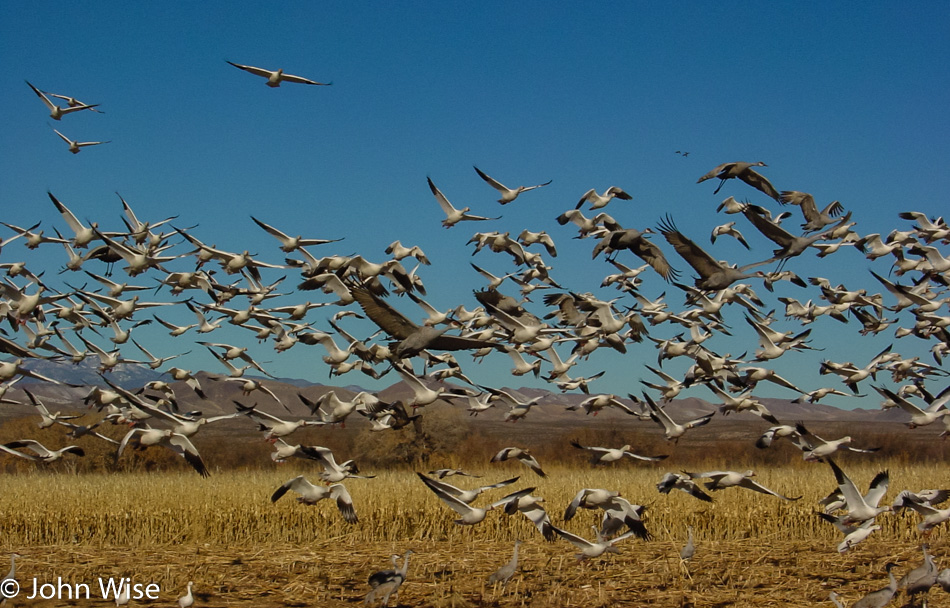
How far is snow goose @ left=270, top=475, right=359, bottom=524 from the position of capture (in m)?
10.2

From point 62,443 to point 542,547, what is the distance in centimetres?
2338

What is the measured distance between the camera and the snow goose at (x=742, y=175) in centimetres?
1287

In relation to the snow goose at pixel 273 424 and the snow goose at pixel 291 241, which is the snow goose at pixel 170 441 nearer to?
the snow goose at pixel 273 424

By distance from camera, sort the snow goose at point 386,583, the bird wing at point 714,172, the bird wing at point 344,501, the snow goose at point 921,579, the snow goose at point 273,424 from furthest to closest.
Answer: the bird wing at point 714,172
the snow goose at point 273,424
the bird wing at point 344,501
the snow goose at point 386,583
the snow goose at point 921,579

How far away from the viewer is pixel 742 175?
1303cm

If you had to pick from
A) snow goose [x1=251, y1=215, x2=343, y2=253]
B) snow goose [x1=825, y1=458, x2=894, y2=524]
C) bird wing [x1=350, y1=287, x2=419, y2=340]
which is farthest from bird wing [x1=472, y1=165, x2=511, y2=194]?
snow goose [x1=825, y1=458, x2=894, y2=524]

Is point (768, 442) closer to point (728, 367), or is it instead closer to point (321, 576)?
point (728, 367)

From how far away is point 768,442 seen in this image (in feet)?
41.5

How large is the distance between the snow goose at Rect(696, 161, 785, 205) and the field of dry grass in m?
5.15

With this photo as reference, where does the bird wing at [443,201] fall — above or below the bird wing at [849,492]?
above

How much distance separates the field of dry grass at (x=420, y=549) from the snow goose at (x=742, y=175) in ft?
16.9

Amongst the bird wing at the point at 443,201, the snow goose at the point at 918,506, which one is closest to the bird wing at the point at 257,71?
the bird wing at the point at 443,201

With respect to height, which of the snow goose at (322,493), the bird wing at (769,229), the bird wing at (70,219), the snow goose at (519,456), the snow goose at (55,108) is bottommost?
the snow goose at (322,493)

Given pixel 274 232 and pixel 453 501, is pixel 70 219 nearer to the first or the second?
pixel 274 232
